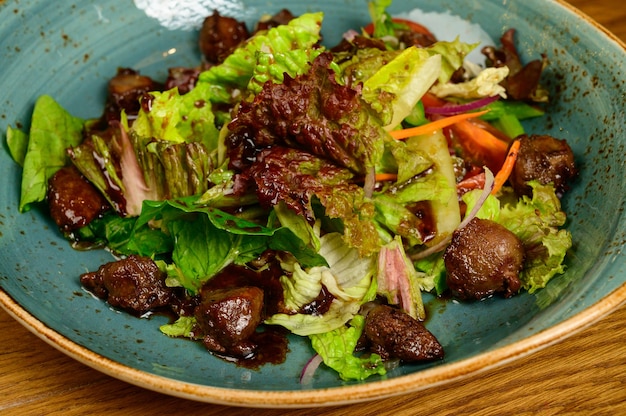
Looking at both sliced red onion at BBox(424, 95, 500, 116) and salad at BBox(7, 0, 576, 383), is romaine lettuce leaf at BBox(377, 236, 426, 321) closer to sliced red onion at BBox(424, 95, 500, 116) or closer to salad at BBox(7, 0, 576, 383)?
salad at BBox(7, 0, 576, 383)

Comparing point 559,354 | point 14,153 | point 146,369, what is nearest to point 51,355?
point 146,369

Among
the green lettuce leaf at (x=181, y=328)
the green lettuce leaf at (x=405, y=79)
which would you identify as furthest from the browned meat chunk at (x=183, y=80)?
the green lettuce leaf at (x=181, y=328)

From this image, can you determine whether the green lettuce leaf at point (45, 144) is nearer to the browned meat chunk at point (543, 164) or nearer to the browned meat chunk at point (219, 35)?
the browned meat chunk at point (219, 35)

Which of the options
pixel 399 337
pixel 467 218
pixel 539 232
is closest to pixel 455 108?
pixel 467 218

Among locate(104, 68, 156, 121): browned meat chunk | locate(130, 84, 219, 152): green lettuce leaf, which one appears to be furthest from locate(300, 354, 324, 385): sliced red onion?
locate(104, 68, 156, 121): browned meat chunk

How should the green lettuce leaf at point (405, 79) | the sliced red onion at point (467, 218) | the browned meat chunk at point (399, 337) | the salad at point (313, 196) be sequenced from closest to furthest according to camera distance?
1. the browned meat chunk at point (399, 337)
2. the salad at point (313, 196)
3. the sliced red onion at point (467, 218)
4. the green lettuce leaf at point (405, 79)

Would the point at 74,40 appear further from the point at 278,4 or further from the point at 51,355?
the point at 51,355
